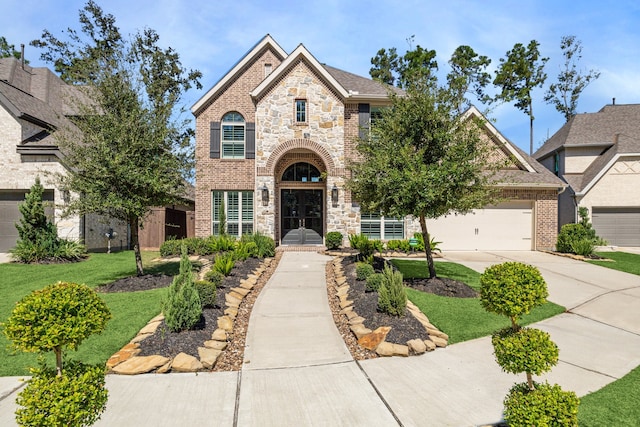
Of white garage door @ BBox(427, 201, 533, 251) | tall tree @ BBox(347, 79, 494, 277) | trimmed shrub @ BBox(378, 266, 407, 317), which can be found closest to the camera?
trimmed shrub @ BBox(378, 266, 407, 317)

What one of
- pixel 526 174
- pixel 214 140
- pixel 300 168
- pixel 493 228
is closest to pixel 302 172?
pixel 300 168

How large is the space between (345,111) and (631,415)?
13.5 metres

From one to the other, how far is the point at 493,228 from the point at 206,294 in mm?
13646

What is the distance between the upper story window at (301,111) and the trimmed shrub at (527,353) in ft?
41.2

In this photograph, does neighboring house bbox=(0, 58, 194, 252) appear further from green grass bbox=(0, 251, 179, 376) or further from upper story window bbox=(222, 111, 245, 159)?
upper story window bbox=(222, 111, 245, 159)

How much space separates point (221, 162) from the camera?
1485 centimetres

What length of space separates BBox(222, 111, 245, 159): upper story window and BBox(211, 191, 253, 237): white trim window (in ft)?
6.06

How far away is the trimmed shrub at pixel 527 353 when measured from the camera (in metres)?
2.78

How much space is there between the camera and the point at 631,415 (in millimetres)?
3238

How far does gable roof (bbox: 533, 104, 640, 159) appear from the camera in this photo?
19094 mm

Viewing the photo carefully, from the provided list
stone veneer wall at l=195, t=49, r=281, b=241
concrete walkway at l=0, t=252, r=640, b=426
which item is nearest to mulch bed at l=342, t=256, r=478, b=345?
concrete walkway at l=0, t=252, r=640, b=426

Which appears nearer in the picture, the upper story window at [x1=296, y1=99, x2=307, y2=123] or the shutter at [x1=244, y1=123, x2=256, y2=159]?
the upper story window at [x1=296, y1=99, x2=307, y2=123]

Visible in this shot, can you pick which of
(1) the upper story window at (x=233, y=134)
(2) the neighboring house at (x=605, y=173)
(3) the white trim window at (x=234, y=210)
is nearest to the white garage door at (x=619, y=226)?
(2) the neighboring house at (x=605, y=173)

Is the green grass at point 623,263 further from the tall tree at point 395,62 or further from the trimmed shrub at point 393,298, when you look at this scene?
the tall tree at point 395,62
